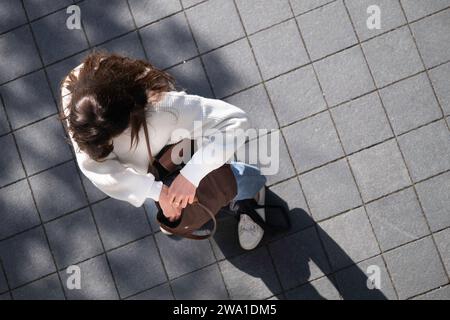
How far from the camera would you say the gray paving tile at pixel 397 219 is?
147 inches

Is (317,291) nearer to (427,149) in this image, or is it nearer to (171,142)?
(427,149)

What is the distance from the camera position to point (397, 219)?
3748mm

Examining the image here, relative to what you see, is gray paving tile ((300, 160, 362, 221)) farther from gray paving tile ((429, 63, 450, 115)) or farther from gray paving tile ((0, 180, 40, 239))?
gray paving tile ((0, 180, 40, 239))

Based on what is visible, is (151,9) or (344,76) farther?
(151,9)

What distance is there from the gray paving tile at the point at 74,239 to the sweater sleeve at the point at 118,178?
1.37m

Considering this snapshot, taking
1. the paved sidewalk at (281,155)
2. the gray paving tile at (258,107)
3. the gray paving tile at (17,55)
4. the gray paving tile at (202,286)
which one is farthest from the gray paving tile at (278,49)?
the gray paving tile at (17,55)

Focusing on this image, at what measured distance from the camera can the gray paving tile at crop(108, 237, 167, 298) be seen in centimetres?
387

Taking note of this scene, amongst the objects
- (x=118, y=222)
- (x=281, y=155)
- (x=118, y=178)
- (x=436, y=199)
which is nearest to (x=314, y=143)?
(x=281, y=155)

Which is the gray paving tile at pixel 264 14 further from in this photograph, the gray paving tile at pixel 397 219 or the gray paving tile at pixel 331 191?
the gray paving tile at pixel 397 219

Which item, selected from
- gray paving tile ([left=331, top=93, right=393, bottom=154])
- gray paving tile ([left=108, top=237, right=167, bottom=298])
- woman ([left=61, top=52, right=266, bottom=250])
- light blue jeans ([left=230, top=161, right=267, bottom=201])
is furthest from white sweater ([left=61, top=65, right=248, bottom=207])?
gray paving tile ([left=331, top=93, right=393, bottom=154])

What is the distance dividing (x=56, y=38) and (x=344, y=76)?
2247 mm

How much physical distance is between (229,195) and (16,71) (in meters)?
2.20

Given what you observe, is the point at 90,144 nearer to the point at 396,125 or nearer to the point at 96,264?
the point at 96,264

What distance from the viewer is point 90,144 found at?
2.32 meters
